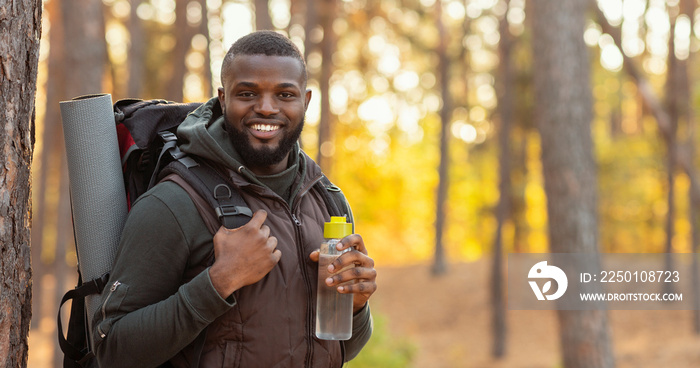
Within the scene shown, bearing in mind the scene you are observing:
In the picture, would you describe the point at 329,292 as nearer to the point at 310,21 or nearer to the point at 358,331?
the point at 358,331

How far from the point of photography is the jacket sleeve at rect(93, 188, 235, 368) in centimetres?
251

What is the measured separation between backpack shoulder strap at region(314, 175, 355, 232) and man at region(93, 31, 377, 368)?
11cm

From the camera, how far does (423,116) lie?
3241cm

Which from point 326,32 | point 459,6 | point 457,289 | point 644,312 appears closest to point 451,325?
point 457,289

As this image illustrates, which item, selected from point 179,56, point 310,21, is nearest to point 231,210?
point 179,56

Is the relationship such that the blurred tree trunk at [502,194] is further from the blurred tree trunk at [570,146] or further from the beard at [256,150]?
the beard at [256,150]

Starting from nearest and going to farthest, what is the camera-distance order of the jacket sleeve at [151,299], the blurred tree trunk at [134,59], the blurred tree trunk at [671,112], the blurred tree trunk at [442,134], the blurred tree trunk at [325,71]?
1. the jacket sleeve at [151,299]
2. the blurred tree trunk at [134,59]
3. the blurred tree trunk at [671,112]
4. the blurred tree trunk at [325,71]
5. the blurred tree trunk at [442,134]

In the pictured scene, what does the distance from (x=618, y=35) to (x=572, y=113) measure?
329 cm

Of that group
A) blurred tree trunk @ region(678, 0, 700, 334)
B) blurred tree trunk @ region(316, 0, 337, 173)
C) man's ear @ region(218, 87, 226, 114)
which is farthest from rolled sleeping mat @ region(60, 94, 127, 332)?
blurred tree trunk @ region(678, 0, 700, 334)

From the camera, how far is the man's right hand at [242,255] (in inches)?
99.7

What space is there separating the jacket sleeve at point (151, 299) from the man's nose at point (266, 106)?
49cm

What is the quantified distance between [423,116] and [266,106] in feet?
98.2

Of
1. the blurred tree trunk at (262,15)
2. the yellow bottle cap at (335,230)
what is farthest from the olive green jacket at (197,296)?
the blurred tree trunk at (262,15)

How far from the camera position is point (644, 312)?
17.6 m
